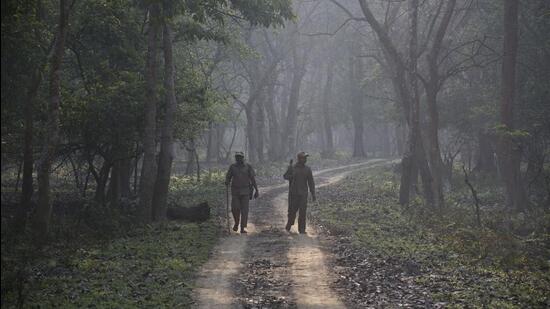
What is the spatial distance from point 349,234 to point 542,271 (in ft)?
18.6

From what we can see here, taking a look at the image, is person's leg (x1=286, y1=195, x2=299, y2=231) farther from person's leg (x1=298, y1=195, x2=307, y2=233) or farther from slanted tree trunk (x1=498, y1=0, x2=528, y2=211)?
slanted tree trunk (x1=498, y1=0, x2=528, y2=211)

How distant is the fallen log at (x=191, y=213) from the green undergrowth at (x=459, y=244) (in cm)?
377

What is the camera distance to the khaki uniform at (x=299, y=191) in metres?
16.7

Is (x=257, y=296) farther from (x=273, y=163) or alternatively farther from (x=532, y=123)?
(x=273, y=163)

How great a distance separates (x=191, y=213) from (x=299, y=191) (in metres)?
4.19

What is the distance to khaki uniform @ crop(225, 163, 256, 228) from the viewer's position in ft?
54.8

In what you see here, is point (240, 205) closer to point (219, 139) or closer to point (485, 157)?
point (485, 157)

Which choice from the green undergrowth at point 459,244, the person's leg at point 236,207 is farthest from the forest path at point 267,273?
the green undergrowth at point 459,244

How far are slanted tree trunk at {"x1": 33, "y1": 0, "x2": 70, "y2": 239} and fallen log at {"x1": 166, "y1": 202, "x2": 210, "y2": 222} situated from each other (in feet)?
17.5

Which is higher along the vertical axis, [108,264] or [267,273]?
[108,264]

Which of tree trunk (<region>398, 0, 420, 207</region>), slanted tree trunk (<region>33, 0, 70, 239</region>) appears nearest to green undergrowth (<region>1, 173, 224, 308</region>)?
slanted tree trunk (<region>33, 0, 70, 239</region>)

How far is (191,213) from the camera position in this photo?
19.1 m

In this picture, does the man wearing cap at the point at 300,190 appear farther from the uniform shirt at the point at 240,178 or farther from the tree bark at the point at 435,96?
the tree bark at the point at 435,96

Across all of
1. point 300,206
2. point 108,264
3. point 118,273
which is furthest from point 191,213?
point 118,273
